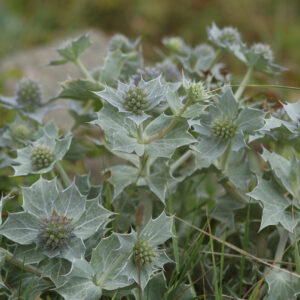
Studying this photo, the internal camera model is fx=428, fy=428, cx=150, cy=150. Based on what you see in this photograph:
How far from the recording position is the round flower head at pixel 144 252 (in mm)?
1068

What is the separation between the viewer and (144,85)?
46.2 inches

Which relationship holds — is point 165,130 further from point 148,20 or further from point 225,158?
point 148,20

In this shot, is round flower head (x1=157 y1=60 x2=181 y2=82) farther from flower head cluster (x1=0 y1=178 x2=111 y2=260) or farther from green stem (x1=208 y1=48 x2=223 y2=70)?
flower head cluster (x1=0 y1=178 x2=111 y2=260)

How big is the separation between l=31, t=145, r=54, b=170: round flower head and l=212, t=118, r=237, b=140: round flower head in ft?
1.73

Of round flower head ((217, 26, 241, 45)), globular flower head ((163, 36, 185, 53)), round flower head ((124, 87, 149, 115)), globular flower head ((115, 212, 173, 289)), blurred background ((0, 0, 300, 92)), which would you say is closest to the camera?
globular flower head ((115, 212, 173, 289))

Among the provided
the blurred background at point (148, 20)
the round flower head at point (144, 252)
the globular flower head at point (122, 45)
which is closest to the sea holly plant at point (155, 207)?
the round flower head at point (144, 252)

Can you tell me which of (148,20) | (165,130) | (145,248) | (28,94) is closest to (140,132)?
(165,130)

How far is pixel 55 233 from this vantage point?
1096 mm

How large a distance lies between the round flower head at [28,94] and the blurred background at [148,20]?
2457 mm

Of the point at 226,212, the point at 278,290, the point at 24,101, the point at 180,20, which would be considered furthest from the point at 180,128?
the point at 180,20

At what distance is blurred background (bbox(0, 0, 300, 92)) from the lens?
4125 millimetres

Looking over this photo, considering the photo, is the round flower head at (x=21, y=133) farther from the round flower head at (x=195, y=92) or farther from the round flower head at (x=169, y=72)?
the round flower head at (x=195, y=92)

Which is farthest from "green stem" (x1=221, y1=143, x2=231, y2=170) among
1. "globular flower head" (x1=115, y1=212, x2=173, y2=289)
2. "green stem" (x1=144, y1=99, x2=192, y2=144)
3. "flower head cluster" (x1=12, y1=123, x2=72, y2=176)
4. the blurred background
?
the blurred background

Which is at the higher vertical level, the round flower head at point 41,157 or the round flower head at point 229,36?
the round flower head at point 229,36
